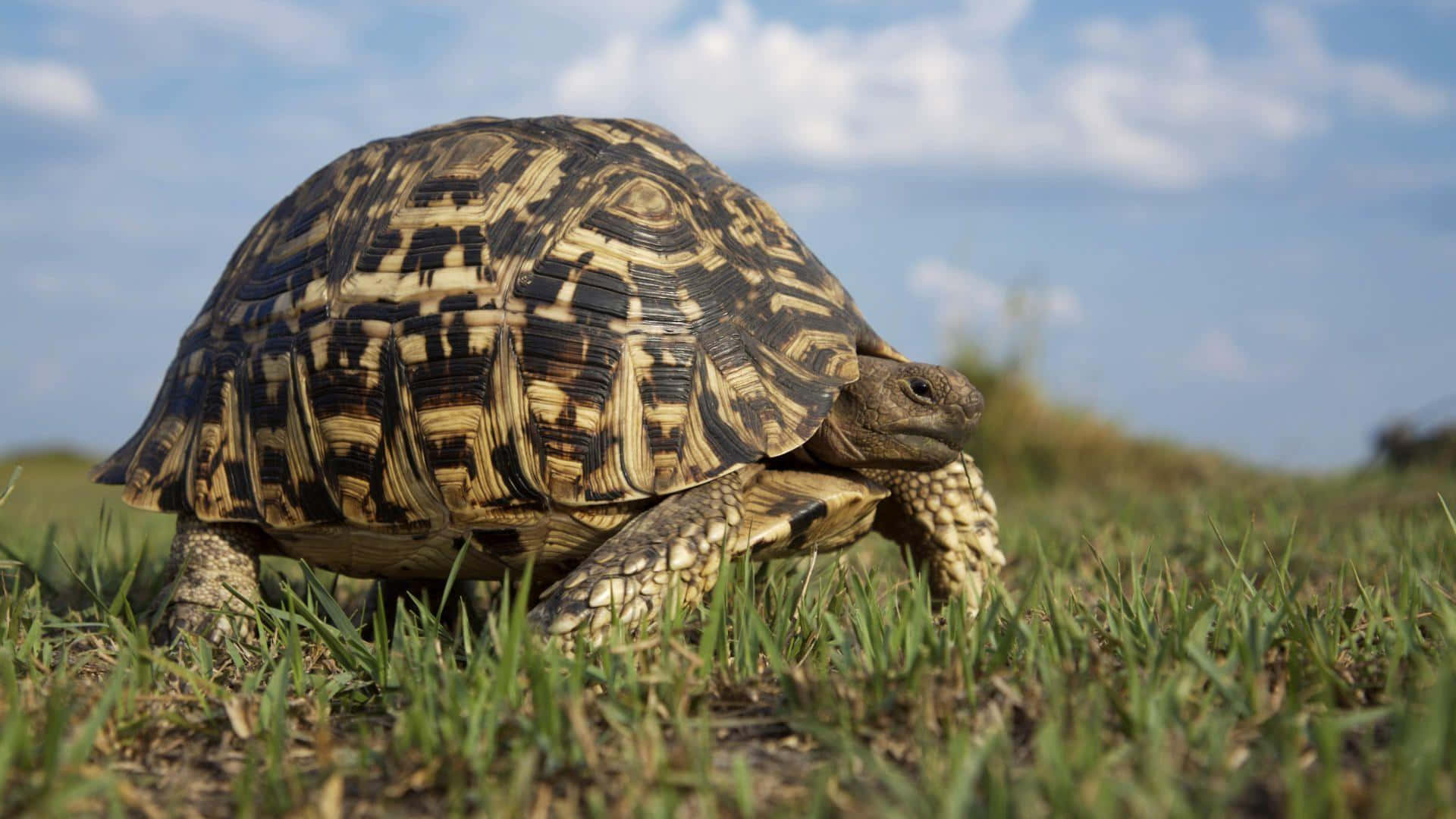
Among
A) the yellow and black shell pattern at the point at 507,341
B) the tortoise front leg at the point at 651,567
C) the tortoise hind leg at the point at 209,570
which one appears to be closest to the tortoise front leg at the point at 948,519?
the yellow and black shell pattern at the point at 507,341

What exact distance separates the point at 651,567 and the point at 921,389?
1087 millimetres

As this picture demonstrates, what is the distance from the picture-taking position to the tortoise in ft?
9.96

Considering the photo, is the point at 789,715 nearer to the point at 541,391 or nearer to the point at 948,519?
the point at 541,391

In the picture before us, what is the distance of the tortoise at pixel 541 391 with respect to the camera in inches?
119

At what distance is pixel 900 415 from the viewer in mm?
3357

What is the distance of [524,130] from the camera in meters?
3.62

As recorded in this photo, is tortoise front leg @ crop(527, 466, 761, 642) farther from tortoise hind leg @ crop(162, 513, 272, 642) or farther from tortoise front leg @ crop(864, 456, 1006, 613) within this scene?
tortoise hind leg @ crop(162, 513, 272, 642)

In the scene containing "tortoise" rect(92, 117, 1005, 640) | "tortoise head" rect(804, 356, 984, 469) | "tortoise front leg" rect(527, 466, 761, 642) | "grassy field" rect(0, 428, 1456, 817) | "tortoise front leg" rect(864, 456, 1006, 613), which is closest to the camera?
"grassy field" rect(0, 428, 1456, 817)

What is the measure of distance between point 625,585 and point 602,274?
91 centimetres

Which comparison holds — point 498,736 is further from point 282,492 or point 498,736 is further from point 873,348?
point 873,348

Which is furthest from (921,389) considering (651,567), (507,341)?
(507,341)

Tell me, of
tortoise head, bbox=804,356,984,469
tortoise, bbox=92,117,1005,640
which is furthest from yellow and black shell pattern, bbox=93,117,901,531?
tortoise head, bbox=804,356,984,469

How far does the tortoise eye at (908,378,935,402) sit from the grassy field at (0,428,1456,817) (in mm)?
629

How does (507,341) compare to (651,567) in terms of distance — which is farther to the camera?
(507,341)
